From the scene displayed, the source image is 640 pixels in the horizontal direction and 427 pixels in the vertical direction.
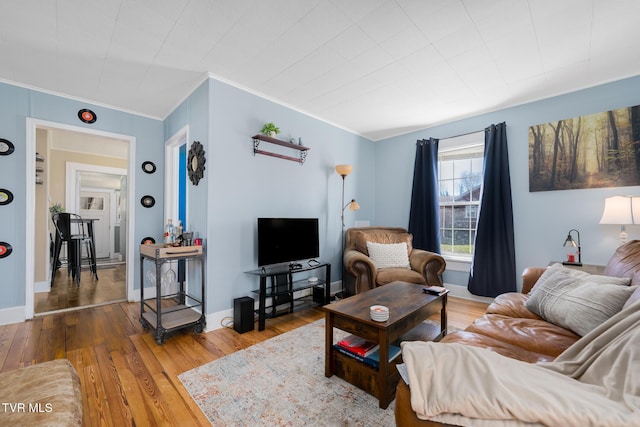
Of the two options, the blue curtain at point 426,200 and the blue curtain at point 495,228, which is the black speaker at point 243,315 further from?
the blue curtain at point 495,228

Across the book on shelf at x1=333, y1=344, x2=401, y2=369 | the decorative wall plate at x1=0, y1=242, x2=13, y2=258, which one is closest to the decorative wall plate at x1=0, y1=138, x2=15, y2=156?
the decorative wall plate at x1=0, y1=242, x2=13, y2=258

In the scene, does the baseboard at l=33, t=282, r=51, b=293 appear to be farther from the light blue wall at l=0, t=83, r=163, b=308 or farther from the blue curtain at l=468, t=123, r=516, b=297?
the blue curtain at l=468, t=123, r=516, b=297

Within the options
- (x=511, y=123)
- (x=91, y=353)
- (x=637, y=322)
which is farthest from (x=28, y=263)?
(x=511, y=123)

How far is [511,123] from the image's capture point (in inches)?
137

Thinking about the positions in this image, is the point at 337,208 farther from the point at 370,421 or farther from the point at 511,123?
the point at 370,421

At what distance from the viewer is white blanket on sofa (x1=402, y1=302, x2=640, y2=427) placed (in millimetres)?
695

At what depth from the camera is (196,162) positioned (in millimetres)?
2930

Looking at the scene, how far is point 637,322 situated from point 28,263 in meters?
4.66

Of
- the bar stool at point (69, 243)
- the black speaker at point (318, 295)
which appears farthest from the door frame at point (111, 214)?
the black speaker at point (318, 295)

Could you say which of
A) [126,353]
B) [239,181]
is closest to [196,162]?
[239,181]

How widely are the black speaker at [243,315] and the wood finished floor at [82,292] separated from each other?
2.07m

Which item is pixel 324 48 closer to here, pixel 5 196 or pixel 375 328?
pixel 375 328

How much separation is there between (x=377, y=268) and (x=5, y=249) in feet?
13.4

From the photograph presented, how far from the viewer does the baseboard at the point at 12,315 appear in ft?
9.07
